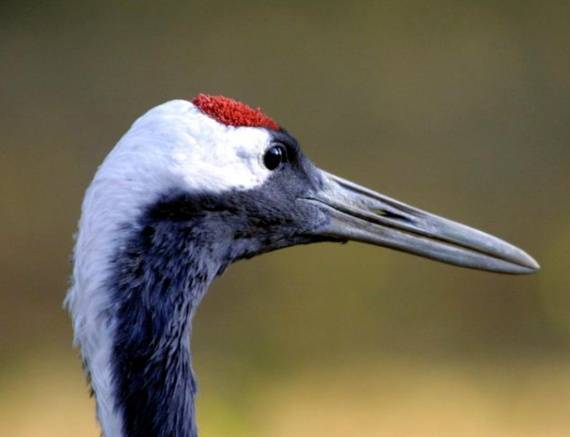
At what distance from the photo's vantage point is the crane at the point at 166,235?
256 cm

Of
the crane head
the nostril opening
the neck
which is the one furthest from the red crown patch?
the nostril opening

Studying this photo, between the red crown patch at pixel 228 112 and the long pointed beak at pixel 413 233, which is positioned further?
the long pointed beak at pixel 413 233

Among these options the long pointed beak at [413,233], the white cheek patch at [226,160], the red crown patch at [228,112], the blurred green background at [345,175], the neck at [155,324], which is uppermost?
the blurred green background at [345,175]

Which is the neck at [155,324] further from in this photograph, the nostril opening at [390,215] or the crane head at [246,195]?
the nostril opening at [390,215]

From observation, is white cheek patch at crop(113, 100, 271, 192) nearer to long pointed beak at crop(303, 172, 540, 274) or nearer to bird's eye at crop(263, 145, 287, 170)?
bird's eye at crop(263, 145, 287, 170)

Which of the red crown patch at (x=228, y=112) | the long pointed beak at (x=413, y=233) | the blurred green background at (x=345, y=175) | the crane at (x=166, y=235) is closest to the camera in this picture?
the crane at (x=166, y=235)

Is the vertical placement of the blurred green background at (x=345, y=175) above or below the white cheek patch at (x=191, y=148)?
above

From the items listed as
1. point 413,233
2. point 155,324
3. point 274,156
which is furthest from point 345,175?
point 155,324

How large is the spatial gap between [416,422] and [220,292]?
45.1 inches

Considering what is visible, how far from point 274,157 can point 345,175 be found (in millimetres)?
3843

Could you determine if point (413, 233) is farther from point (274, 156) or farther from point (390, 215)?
point (274, 156)

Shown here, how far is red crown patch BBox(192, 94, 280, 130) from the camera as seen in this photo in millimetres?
2711

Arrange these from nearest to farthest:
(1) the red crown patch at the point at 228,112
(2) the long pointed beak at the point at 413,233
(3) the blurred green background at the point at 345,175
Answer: (1) the red crown patch at the point at 228,112 < (2) the long pointed beak at the point at 413,233 < (3) the blurred green background at the point at 345,175

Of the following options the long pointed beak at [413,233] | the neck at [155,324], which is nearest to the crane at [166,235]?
the neck at [155,324]
